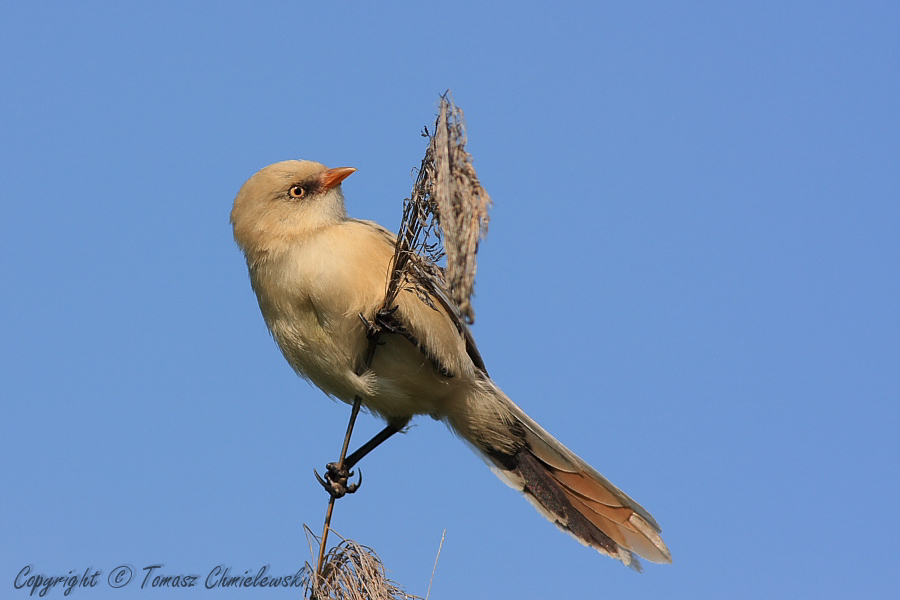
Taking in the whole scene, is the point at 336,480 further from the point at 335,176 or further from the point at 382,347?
the point at 335,176

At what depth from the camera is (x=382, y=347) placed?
5.46 meters

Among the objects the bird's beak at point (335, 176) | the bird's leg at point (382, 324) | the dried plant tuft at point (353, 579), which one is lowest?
the dried plant tuft at point (353, 579)

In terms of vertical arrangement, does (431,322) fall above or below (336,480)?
above

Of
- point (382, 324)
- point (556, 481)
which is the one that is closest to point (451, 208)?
point (382, 324)

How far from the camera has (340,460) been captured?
4867mm

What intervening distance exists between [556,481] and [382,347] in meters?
1.67

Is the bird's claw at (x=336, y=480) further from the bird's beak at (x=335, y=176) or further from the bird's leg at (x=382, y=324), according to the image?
the bird's beak at (x=335, y=176)

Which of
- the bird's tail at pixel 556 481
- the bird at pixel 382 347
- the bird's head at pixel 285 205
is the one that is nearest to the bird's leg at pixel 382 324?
the bird at pixel 382 347

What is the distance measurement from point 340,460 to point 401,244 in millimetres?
1250

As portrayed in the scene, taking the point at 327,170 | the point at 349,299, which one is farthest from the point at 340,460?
the point at 327,170

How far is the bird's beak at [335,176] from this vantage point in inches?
230

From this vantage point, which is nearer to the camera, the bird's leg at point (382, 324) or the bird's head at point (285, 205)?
the bird's leg at point (382, 324)

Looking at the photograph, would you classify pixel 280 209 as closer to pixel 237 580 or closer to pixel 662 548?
pixel 237 580

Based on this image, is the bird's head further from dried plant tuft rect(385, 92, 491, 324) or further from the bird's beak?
dried plant tuft rect(385, 92, 491, 324)
